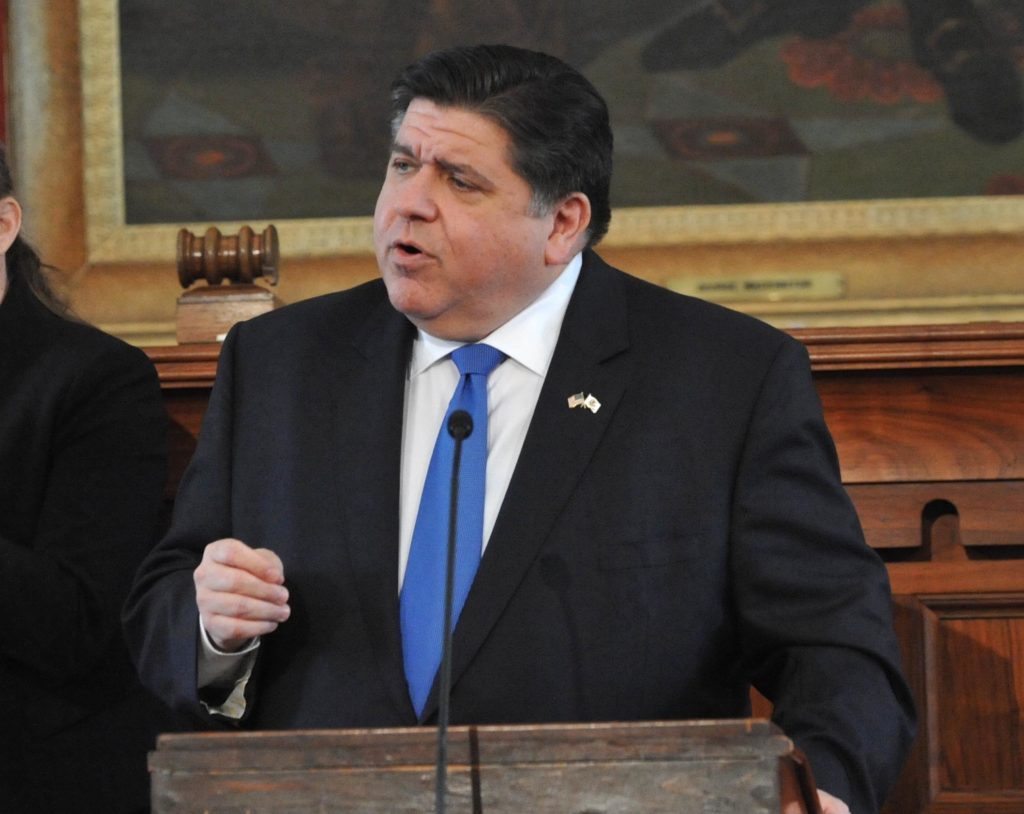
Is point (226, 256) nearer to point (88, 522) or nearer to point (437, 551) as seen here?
point (88, 522)

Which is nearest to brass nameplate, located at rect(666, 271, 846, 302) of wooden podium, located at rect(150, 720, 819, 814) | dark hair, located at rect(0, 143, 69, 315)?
dark hair, located at rect(0, 143, 69, 315)

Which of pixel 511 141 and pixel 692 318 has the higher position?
pixel 511 141

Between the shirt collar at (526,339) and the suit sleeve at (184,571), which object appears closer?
the suit sleeve at (184,571)

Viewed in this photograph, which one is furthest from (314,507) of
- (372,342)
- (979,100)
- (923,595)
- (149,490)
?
(979,100)

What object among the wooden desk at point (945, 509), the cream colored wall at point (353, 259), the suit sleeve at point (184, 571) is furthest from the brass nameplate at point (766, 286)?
the suit sleeve at point (184, 571)

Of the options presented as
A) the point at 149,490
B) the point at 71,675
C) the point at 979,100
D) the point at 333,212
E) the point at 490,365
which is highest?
the point at 979,100

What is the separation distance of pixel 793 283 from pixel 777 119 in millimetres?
445

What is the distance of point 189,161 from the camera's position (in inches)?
181

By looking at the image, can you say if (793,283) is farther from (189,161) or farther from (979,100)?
(189,161)

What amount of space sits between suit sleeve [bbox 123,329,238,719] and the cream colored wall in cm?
179

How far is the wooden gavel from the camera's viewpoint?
3.44 meters

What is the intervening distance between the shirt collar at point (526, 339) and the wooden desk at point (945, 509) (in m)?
0.56

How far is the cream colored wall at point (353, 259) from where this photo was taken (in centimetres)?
437

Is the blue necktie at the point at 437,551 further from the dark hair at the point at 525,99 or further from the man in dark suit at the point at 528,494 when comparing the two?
the dark hair at the point at 525,99
